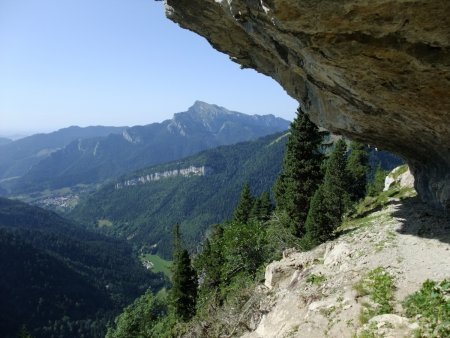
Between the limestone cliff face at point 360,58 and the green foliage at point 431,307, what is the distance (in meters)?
7.26

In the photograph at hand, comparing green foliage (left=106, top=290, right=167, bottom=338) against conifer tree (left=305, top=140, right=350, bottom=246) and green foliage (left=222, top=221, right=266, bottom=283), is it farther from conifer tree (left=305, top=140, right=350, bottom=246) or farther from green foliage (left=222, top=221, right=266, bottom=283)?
conifer tree (left=305, top=140, right=350, bottom=246)

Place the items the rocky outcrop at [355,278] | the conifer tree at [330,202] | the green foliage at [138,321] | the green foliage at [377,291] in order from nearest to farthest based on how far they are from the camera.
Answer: the green foliage at [377,291], the rocky outcrop at [355,278], the conifer tree at [330,202], the green foliage at [138,321]

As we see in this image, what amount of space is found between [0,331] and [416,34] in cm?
19139

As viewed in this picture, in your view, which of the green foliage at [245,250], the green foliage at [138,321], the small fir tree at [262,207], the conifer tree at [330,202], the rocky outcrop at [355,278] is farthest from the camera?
the green foliage at [138,321]

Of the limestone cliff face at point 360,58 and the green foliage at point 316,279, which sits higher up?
the limestone cliff face at point 360,58

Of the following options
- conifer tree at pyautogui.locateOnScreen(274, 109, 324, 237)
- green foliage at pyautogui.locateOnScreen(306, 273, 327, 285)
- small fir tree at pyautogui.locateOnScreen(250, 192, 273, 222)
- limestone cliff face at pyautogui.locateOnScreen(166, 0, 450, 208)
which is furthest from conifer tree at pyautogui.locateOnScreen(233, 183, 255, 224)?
green foliage at pyautogui.locateOnScreen(306, 273, 327, 285)

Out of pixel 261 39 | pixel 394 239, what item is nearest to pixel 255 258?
pixel 394 239

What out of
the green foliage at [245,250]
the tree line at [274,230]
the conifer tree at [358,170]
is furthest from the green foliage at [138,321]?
the conifer tree at [358,170]

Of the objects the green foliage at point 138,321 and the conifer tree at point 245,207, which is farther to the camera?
the green foliage at point 138,321

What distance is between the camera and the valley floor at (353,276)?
50.2 feet

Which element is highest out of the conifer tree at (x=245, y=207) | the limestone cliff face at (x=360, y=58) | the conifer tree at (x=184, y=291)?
the limestone cliff face at (x=360, y=58)

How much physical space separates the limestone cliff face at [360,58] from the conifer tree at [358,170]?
32.0 metres

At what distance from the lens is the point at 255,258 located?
129 ft

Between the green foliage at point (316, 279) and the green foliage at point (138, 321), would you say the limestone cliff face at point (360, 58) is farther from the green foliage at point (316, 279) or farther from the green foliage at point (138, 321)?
the green foliage at point (138, 321)
